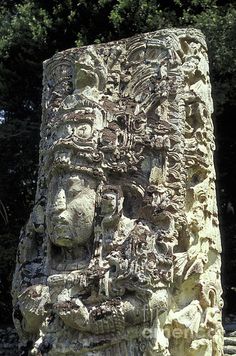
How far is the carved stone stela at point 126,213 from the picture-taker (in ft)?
16.2

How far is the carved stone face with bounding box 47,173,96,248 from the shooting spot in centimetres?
532

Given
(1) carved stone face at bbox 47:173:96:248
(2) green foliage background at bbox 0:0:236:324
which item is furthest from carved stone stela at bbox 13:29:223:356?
(2) green foliage background at bbox 0:0:236:324

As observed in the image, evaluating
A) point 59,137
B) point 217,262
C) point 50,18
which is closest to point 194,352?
point 217,262

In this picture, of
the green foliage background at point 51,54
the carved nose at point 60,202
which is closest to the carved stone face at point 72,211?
the carved nose at point 60,202

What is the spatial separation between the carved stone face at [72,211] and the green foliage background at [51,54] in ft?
17.1

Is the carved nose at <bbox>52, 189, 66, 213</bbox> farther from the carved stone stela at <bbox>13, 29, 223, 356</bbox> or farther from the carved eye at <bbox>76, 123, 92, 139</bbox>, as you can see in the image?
the carved eye at <bbox>76, 123, 92, 139</bbox>

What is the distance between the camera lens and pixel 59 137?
5652 mm

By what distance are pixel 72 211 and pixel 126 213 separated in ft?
1.42

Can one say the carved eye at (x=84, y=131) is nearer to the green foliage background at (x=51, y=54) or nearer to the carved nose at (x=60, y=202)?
the carved nose at (x=60, y=202)

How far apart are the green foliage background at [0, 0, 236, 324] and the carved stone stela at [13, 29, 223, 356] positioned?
14.6 ft

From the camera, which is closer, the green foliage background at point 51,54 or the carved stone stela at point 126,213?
the carved stone stela at point 126,213

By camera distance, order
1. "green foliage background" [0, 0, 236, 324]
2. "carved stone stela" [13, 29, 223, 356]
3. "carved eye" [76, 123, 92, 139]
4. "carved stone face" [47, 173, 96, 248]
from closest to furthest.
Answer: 1. "carved stone stela" [13, 29, 223, 356]
2. "carved stone face" [47, 173, 96, 248]
3. "carved eye" [76, 123, 92, 139]
4. "green foliage background" [0, 0, 236, 324]

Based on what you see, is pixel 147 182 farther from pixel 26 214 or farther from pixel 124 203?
pixel 26 214

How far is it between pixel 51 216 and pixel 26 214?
22.3ft
